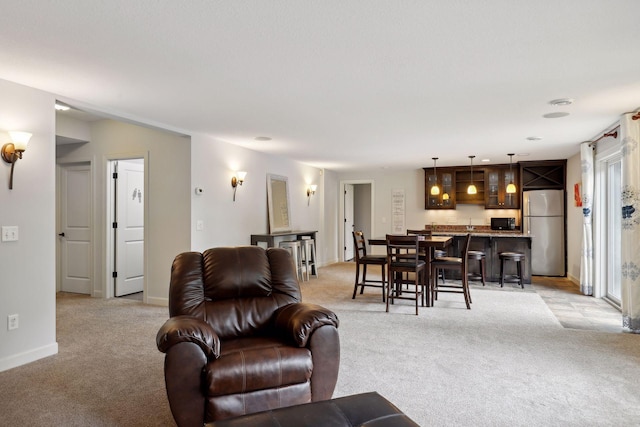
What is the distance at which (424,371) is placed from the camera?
3.13 m

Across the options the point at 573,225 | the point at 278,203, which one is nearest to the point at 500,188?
the point at 573,225

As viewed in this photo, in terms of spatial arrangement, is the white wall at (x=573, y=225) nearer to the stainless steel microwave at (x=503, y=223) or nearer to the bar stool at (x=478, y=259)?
the stainless steel microwave at (x=503, y=223)

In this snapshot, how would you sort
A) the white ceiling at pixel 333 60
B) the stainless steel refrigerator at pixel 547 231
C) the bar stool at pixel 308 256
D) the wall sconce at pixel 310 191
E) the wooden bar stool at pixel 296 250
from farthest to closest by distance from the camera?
the wall sconce at pixel 310 191 → the stainless steel refrigerator at pixel 547 231 → the bar stool at pixel 308 256 → the wooden bar stool at pixel 296 250 → the white ceiling at pixel 333 60

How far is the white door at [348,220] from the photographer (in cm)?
1051

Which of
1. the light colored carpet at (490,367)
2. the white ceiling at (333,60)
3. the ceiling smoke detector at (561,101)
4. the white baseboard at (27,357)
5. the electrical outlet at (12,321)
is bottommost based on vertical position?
the light colored carpet at (490,367)

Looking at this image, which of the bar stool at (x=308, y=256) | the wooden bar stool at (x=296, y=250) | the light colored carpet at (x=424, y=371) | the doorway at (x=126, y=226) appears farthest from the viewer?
the bar stool at (x=308, y=256)

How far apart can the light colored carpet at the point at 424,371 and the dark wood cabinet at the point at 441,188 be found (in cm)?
433

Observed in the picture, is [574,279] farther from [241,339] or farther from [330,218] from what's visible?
[241,339]

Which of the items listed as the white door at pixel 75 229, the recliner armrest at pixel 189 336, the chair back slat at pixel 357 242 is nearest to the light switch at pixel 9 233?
the recliner armrest at pixel 189 336

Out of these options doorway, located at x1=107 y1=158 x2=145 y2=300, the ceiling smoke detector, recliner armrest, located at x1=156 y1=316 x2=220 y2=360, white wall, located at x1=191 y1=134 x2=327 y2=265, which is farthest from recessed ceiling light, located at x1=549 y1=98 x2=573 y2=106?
doorway, located at x1=107 y1=158 x2=145 y2=300

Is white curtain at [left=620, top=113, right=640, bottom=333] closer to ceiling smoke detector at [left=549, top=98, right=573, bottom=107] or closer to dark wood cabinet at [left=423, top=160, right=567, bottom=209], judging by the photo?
ceiling smoke detector at [left=549, top=98, right=573, bottom=107]

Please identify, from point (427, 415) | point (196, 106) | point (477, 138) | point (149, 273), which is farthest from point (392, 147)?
point (427, 415)

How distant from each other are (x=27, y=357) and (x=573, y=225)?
8230 mm

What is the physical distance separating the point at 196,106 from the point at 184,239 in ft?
6.40
